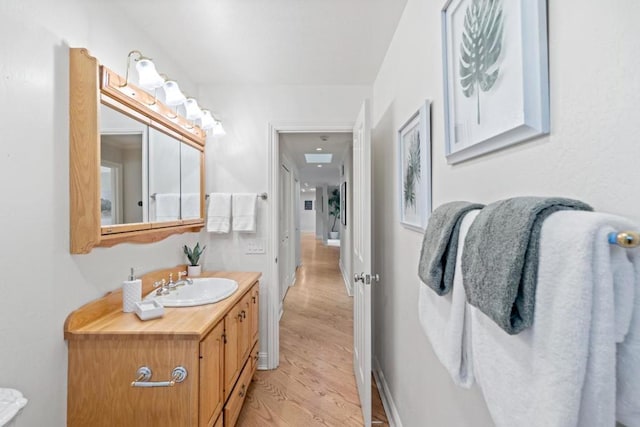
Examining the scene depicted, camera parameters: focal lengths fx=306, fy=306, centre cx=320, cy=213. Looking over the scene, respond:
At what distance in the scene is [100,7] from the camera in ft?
4.98

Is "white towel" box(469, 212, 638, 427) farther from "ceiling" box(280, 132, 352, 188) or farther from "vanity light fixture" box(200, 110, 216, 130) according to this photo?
"ceiling" box(280, 132, 352, 188)

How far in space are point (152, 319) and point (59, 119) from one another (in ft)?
3.09

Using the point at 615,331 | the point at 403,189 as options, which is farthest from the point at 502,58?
the point at 403,189

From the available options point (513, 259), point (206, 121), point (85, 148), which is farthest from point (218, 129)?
point (513, 259)

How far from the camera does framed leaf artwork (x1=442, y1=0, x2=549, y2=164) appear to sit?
62cm

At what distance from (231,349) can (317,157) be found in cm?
423

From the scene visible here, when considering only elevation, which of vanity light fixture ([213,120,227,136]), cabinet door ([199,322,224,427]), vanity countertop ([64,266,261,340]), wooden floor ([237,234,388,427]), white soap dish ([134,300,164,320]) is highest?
vanity light fixture ([213,120,227,136])

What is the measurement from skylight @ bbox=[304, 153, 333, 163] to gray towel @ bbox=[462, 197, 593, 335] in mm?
4762

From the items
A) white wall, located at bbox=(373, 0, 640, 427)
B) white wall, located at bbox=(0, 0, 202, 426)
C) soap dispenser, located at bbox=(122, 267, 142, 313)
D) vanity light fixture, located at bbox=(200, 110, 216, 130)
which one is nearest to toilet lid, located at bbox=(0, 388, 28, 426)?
white wall, located at bbox=(0, 0, 202, 426)

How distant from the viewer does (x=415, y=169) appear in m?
1.45

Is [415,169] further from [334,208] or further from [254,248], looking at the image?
[334,208]

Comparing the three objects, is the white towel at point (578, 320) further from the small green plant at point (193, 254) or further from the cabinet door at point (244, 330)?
the small green plant at point (193, 254)

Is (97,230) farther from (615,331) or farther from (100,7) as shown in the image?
(615,331)

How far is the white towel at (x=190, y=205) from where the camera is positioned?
2.22 metres
